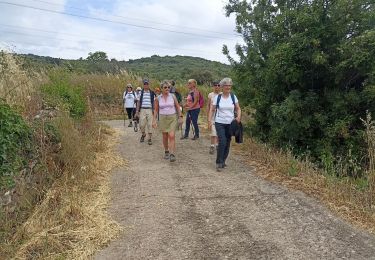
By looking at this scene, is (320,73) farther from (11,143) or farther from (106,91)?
(106,91)

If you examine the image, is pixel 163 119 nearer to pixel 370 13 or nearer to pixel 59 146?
pixel 59 146

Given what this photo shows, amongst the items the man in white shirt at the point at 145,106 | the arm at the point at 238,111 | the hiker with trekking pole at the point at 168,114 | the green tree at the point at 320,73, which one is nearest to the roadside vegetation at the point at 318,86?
the green tree at the point at 320,73

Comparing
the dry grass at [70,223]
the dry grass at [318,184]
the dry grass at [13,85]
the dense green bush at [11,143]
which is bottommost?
the dry grass at [70,223]

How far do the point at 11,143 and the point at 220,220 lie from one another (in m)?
3.04

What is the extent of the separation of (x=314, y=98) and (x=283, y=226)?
4.32 metres

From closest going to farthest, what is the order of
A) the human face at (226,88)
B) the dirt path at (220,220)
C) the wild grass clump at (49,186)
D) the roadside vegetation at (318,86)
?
the dirt path at (220,220) < the wild grass clump at (49,186) < the human face at (226,88) < the roadside vegetation at (318,86)

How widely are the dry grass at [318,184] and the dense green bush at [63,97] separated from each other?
4501mm

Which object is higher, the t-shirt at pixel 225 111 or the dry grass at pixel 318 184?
the t-shirt at pixel 225 111

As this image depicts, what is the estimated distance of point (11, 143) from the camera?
5129 millimetres

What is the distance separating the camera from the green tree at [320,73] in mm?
7496

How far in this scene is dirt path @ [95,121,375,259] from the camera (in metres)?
4.17

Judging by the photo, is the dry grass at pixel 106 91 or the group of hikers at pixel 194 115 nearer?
the group of hikers at pixel 194 115

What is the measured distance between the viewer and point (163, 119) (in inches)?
318

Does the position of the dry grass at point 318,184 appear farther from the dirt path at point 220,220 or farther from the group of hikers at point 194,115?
the group of hikers at point 194,115
